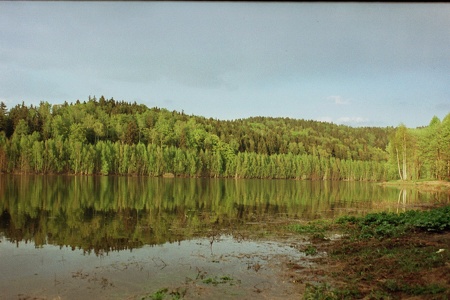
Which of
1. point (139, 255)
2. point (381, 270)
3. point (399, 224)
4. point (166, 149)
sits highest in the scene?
point (166, 149)

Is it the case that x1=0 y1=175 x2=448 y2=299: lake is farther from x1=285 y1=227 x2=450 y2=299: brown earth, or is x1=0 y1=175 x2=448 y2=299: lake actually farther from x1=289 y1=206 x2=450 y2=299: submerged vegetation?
x1=289 y1=206 x2=450 y2=299: submerged vegetation

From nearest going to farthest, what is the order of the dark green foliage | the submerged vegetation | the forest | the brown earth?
the brown earth, the submerged vegetation, the dark green foliage, the forest

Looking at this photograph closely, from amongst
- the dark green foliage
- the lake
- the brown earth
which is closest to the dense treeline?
the dark green foliage

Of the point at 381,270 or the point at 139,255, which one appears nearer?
the point at 381,270

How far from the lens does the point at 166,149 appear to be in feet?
408

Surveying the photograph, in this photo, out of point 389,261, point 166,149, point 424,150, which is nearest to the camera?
point 389,261

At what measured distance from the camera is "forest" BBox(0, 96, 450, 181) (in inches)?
3442

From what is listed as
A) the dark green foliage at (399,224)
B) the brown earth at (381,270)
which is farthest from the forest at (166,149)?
the brown earth at (381,270)

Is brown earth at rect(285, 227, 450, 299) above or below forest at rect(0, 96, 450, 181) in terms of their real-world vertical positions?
below

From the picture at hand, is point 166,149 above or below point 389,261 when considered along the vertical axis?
above

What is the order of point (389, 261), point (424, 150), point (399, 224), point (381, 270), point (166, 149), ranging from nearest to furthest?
point (381, 270) < point (389, 261) < point (399, 224) < point (424, 150) < point (166, 149)

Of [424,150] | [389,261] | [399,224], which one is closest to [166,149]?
[424,150]

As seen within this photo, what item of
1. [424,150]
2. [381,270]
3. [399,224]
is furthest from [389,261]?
[424,150]

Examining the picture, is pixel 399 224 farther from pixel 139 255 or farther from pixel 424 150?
pixel 424 150
